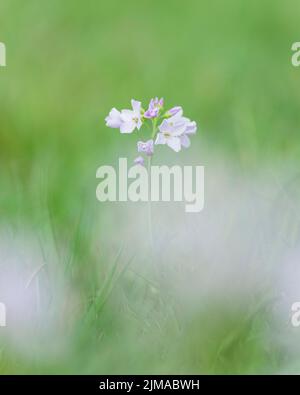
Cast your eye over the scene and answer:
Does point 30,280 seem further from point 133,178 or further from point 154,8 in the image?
point 154,8

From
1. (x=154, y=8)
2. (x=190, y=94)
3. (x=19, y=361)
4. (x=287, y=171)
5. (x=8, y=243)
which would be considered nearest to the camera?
(x=19, y=361)

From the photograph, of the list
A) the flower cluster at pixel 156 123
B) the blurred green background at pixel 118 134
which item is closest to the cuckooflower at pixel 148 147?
the flower cluster at pixel 156 123

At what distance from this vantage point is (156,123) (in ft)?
4.66

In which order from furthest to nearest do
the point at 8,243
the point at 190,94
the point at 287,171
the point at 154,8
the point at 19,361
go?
1. the point at 154,8
2. the point at 190,94
3. the point at 287,171
4. the point at 8,243
5. the point at 19,361

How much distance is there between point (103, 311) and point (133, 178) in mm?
246

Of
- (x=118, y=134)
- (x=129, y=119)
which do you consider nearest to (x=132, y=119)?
(x=129, y=119)

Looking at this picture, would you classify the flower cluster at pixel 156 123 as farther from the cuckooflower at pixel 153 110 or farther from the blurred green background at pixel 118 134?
the blurred green background at pixel 118 134

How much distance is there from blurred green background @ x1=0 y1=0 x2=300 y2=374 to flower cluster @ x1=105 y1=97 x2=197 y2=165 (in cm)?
10

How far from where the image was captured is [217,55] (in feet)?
5.73

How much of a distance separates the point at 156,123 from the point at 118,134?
0.17m

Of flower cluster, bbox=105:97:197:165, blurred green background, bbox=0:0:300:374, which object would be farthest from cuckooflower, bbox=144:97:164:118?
blurred green background, bbox=0:0:300:374

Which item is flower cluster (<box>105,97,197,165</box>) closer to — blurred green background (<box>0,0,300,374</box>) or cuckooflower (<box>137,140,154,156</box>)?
cuckooflower (<box>137,140,154,156</box>)

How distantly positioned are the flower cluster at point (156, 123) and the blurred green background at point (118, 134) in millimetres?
105

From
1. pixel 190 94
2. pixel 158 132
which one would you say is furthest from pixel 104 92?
pixel 158 132
